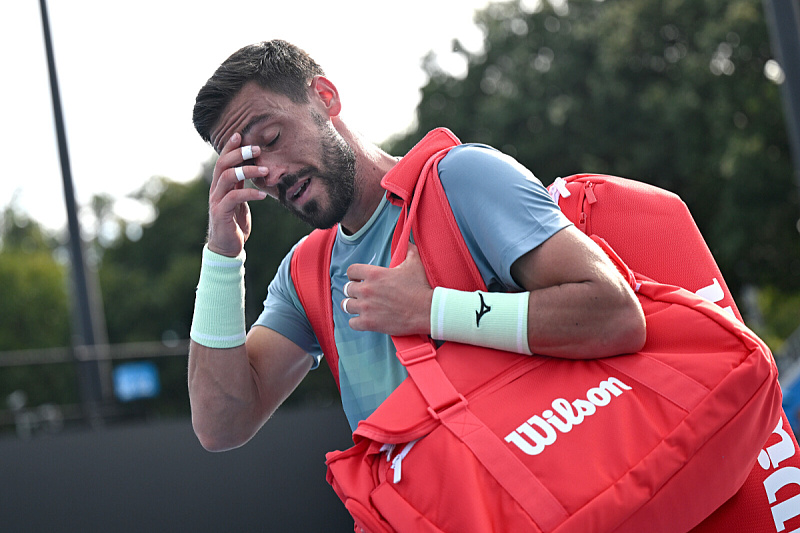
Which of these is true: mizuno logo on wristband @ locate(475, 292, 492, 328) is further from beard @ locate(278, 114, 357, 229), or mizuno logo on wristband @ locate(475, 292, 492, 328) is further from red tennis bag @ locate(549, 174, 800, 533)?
beard @ locate(278, 114, 357, 229)

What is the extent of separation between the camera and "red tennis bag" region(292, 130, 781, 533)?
1.51 metres

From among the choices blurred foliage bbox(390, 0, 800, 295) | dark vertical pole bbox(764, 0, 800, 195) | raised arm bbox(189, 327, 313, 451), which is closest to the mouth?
raised arm bbox(189, 327, 313, 451)

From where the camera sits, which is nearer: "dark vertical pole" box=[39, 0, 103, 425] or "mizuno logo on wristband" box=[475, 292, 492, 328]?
"mizuno logo on wristband" box=[475, 292, 492, 328]

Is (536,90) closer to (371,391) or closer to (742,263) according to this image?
(742,263)

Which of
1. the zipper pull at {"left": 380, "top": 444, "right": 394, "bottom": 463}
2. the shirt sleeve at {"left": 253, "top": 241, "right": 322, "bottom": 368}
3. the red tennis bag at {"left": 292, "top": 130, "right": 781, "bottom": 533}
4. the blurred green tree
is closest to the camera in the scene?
the red tennis bag at {"left": 292, "top": 130, "right": 781, "bottom": 533}

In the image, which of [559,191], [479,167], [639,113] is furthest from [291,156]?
[639,113]

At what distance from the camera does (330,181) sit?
216cm

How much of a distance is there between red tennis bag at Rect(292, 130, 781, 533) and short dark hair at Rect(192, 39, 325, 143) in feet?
2.82

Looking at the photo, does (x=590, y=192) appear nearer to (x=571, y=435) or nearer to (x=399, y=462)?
(x=571, y=435)

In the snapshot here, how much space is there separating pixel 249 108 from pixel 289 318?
1.88 feet

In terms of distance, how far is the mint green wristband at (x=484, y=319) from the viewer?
1673 mm

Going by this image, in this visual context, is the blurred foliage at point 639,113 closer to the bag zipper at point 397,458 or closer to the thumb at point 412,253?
the thumb at point 412,253

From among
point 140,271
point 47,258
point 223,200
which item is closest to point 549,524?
point 223,200

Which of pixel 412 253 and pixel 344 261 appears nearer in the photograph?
pixel 412 253
